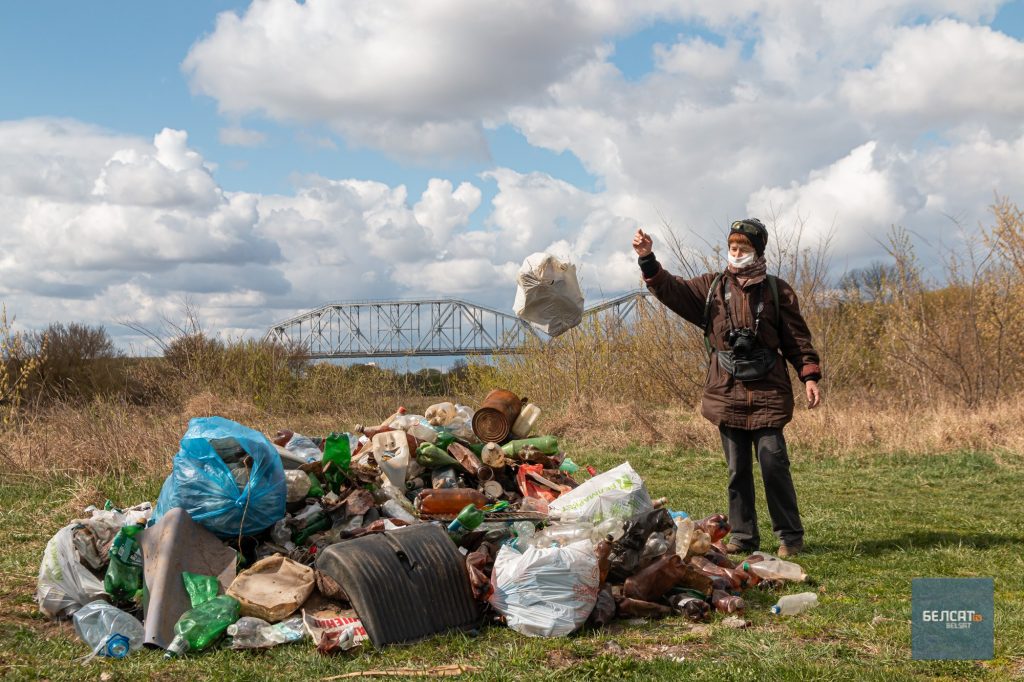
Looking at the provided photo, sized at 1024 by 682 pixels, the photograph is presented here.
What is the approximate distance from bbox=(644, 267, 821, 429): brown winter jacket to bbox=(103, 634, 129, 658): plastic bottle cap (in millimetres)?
3608

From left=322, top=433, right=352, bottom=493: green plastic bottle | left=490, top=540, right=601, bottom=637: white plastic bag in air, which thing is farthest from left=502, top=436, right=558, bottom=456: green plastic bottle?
left=490, top=540, right=601, bottom=637: white plastic bag in air

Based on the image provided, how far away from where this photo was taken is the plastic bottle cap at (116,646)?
4332 millimetres

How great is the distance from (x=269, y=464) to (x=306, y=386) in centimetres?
1537

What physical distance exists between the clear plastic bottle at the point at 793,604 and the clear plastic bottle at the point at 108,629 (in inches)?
130

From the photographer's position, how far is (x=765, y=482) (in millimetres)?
5672

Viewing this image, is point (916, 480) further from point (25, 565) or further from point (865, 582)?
point (25, 565)

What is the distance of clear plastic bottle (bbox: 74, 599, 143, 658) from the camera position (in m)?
4.36

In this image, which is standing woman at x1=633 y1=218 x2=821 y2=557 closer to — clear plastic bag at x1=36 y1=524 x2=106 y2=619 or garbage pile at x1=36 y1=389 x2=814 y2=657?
garbage pile at x1=36 y1=389 x2=814 y2=657

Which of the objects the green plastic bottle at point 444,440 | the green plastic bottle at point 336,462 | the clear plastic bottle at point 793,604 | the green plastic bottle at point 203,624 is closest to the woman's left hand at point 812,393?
the clear plastic bottle at point 793,604

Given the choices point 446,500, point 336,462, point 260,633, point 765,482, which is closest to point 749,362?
point 765,482

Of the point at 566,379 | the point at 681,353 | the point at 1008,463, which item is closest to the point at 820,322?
the point at 681,353

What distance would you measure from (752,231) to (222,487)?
12.1 feet

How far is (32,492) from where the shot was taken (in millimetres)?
8703

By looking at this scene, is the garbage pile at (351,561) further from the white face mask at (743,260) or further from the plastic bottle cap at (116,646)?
the white face mask at (743,260)
